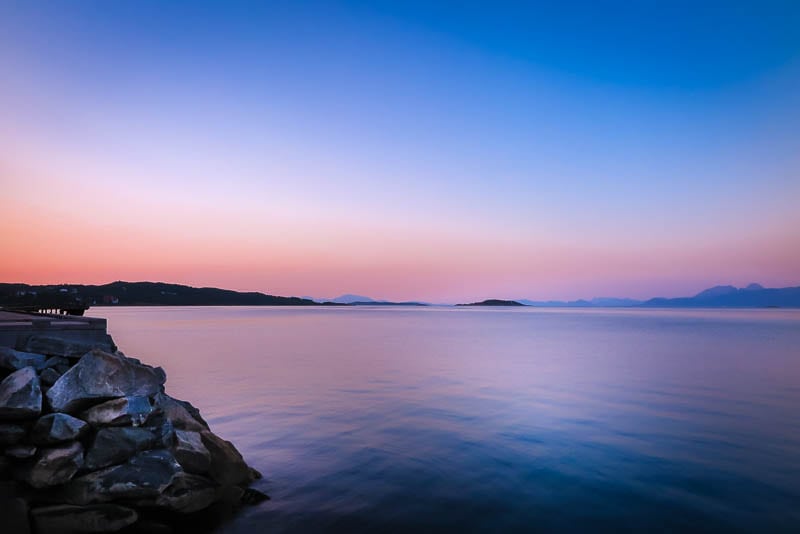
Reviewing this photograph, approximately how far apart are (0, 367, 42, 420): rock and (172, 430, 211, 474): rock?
276 centimetres

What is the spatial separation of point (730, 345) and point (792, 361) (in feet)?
43.5

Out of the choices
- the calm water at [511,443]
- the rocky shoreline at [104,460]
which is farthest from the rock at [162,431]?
the calm water at [511,443]

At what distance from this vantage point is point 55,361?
1205 centimetres

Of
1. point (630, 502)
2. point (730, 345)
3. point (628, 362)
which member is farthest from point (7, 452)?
point (730, 345)

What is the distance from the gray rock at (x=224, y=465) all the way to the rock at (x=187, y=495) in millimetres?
524

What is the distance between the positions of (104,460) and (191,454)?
5.38 ft

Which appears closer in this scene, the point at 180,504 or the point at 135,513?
the point at 135,513

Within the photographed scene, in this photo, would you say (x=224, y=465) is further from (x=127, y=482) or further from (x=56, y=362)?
(x=56, y=362)

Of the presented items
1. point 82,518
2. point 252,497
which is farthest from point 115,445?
point 252,497

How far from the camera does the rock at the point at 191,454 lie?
32.3ft

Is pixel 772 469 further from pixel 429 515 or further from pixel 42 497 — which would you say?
pixel 42 497

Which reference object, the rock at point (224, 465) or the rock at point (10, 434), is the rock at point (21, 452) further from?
the rock at point (224, 465)

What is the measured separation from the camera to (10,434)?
9.08 meters

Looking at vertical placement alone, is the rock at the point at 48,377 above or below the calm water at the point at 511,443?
above
